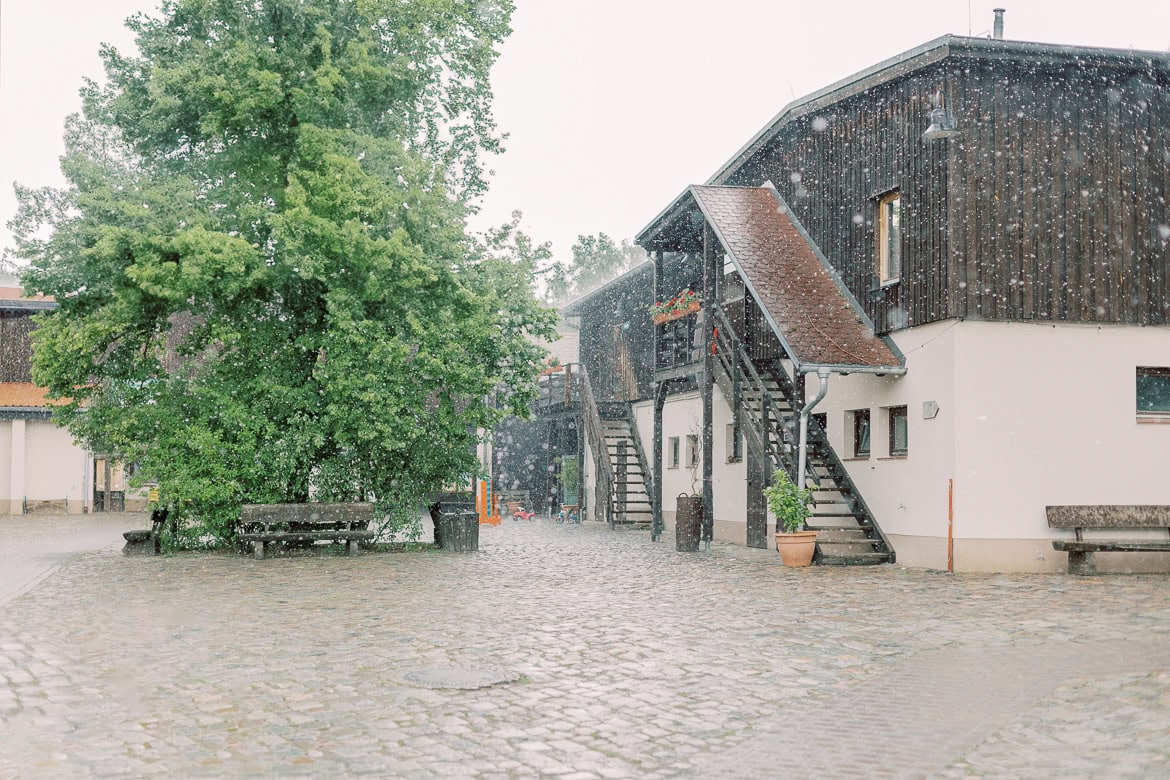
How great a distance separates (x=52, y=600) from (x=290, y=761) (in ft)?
27.3

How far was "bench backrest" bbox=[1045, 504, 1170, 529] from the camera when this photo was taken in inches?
Result: 640

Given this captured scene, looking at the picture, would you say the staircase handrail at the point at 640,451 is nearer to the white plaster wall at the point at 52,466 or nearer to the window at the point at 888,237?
the window at the point at 888,237

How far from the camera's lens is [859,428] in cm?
1950

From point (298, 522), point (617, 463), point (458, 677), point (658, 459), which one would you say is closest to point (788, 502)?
point (298, 522)

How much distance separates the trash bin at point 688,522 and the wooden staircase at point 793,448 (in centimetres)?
177

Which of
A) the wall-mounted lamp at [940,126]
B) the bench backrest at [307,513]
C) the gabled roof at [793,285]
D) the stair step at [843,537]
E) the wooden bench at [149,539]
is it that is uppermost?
the wall-mounted lamp at [940,126]

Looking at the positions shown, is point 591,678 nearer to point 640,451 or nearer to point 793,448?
point 793,448

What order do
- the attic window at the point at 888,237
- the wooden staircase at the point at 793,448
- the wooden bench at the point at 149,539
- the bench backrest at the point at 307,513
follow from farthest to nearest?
the wooden bench at the point at 149,539
the bench backrest at the point at 307,513
the attic window at the point at 888,237
the wooden staircase at the point at 793,448

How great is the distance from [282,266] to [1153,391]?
13330 millimetres

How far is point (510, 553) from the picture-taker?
20734 millimetres

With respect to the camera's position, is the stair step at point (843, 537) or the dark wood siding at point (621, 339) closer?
the stair step at point (843, 537)

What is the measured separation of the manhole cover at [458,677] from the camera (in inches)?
317

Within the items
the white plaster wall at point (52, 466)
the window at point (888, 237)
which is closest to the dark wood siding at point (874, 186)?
the window at point (888, 237)

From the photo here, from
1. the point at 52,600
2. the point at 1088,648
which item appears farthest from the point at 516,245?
the point at 1088,648
